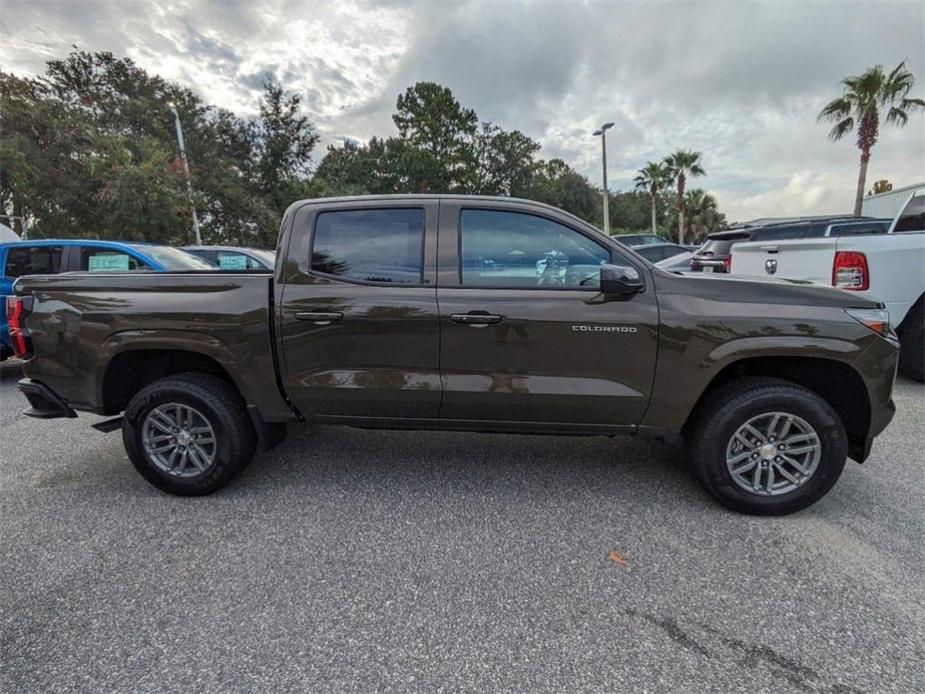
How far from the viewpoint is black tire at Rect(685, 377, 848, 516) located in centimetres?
276

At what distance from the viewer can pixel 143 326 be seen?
10.1 feet

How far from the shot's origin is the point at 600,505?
303 centimetres

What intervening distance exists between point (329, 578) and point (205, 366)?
5.62ft

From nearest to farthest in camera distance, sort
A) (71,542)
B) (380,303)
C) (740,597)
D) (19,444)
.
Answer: (740,597) → (71,542) → (380,303) → (19,444)

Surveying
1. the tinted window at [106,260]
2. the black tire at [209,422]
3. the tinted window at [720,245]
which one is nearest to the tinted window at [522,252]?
the black tire at [209,422]

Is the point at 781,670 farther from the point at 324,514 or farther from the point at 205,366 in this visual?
the point at 205,366

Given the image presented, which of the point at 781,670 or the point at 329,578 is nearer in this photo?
the point at 781,670

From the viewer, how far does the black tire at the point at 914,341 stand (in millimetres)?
5052

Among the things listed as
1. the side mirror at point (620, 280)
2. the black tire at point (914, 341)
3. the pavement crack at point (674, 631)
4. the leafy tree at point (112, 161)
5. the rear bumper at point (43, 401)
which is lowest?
the pavement crack at point (674, 631)

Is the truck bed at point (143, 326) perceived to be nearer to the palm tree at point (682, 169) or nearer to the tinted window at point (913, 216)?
the tinted window at point (913, 216)

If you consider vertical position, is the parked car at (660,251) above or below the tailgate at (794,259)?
above

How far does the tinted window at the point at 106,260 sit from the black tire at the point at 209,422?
3617 millimetres

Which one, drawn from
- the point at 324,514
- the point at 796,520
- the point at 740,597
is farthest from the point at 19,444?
the point at 796,520

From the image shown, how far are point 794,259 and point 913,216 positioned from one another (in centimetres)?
366
